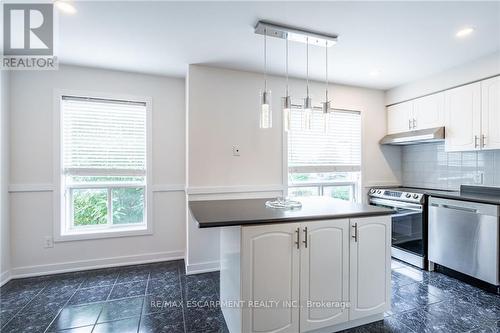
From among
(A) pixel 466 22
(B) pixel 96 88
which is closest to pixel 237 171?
(B) pixel 96 88

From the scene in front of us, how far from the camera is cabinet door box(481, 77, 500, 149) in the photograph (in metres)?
2.61

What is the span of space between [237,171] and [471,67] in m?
3.00

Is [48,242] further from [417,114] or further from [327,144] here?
[417,114]

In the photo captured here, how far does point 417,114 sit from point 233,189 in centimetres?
280

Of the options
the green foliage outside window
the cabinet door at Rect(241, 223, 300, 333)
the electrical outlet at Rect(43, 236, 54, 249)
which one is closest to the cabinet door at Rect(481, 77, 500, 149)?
the cabinet door at Rect(241, 223, 300, 333)

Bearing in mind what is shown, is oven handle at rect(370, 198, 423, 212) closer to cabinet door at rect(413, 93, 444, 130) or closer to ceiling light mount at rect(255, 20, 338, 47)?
cabinet door at rect(413, 93, 444, 130)

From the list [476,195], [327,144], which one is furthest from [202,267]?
[476,195]

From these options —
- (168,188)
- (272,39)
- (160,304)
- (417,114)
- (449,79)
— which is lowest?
(160,304)

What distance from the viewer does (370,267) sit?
1912 millimetres

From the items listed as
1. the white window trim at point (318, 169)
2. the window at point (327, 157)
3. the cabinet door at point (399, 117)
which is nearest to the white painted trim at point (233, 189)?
the white window trim at point (318, 169)

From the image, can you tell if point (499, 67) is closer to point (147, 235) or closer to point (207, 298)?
point (207, 298)

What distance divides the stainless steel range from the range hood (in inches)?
28.4

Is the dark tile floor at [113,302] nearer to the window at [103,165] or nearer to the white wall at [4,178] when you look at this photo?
the white wall at [4,178]

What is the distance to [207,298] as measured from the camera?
7.68ft
